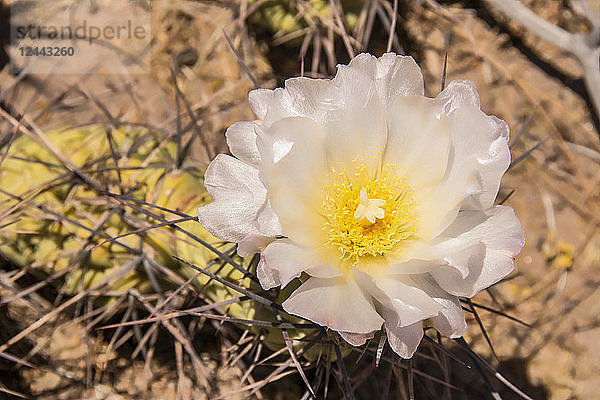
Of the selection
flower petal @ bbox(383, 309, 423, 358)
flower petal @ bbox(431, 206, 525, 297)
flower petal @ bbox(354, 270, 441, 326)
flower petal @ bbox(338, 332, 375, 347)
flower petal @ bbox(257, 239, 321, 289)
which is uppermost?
flower petal @ bbox(257, 239, 321, 289)

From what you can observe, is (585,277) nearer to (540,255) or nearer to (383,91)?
(540,255)

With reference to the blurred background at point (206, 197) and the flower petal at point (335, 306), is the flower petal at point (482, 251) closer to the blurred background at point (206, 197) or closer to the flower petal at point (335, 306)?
the flower petal at point (335, 306)

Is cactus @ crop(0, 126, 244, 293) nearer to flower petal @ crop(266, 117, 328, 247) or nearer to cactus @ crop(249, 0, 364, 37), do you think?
flower petal @ crop(266, 117, 328, 247)

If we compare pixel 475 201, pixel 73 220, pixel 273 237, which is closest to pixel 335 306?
pixel 273 237

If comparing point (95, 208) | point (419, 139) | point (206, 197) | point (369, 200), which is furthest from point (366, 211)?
point (95, 208)

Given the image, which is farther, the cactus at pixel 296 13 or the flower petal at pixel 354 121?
the cactus at pixel 296 13

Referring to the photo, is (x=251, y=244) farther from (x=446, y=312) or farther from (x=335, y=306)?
(x=446, y=312)

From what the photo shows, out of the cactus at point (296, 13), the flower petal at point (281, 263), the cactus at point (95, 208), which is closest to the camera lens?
the flower petal at point (281, 263)

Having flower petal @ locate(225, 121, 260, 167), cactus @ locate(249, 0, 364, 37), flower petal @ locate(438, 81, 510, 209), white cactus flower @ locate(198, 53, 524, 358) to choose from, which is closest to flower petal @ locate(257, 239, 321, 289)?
white cactus flower @ locate(198, 53, 524, 358)

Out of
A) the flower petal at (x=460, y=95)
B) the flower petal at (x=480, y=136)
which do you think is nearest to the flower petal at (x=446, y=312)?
the flower petal at (x=480, y=136)

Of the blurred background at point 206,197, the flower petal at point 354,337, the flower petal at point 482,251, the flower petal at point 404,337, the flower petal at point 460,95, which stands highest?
the flower petal at point 460,95
